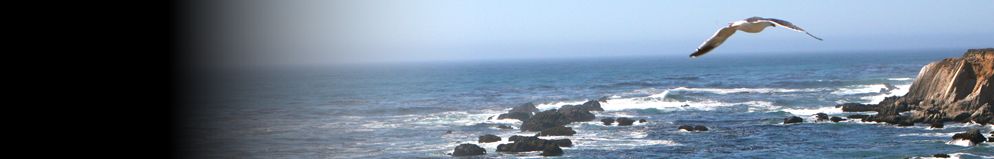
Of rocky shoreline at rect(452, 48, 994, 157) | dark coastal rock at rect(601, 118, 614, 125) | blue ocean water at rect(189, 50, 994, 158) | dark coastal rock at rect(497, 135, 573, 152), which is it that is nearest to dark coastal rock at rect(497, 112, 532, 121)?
blue ocean water at rect(189, 50, 994, 158)

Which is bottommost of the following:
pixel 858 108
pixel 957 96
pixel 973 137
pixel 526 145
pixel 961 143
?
pixel 526 145

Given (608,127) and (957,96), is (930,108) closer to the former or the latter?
(957,96)

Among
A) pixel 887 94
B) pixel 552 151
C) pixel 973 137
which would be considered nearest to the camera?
pixel 973 137

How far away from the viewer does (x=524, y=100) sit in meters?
91.3

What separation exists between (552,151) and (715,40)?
3322 cm

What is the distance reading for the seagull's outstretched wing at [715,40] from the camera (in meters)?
8.92

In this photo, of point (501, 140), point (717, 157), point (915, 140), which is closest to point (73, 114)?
point (501, 140)

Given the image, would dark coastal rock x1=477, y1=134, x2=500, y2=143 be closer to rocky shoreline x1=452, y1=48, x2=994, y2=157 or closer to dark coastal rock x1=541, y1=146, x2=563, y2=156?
rocky shoreline x1=452, y1=48, x2=994, y2=157

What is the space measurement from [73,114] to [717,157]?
126 ft

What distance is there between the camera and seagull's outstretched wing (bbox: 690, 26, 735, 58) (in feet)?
29.3

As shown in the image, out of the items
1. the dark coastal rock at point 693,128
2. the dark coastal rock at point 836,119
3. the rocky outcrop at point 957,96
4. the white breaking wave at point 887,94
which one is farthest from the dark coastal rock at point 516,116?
the white breaking wave at point 887,94

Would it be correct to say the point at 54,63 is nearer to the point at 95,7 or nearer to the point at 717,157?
the point at 95,7

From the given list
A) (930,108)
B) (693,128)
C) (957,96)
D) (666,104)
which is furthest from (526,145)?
(666,104)

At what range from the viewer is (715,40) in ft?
29.7
